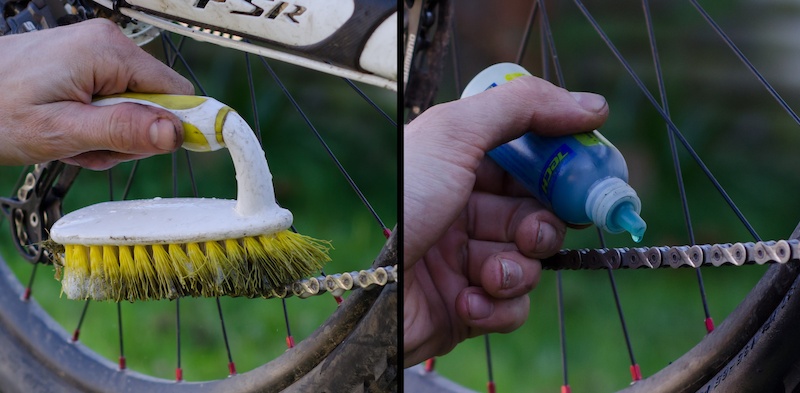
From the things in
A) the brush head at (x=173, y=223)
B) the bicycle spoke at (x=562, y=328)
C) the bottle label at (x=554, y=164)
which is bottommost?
the bicycle spoke at (x=562, y=328)

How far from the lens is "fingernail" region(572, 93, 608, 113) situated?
0.48 meters

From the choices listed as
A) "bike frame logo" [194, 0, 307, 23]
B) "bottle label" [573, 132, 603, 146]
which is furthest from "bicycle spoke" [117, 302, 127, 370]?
"bottle label" [573, 132, 603, 146]

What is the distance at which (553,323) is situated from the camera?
1.77 ft

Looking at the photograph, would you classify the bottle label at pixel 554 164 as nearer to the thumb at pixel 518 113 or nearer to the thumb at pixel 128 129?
the thumb at pixel 518 113

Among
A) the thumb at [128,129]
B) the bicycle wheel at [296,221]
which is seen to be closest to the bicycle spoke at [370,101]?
the bicycle wheel at [296,221]

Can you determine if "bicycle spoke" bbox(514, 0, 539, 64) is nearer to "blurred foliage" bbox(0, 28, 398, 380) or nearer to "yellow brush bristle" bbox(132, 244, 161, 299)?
"blurred foliage" bbox(0, 28, 398, 380)

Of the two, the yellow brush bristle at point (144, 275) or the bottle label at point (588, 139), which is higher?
the bottle label at point (588, 139)

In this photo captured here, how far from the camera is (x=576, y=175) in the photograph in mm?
494

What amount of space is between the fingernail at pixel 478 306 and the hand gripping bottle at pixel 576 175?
8 centimetres

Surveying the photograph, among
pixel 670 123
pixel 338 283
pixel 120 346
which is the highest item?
pixel 670 123

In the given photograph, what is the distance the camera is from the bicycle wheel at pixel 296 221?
1.67 feet

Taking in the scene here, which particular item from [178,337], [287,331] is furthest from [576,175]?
[178,337]

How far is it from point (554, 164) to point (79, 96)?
0.28 m

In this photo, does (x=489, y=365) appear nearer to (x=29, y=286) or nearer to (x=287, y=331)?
(x=287, y=331)
